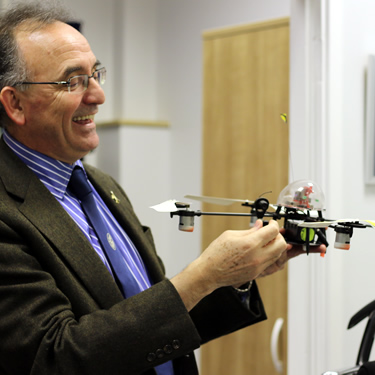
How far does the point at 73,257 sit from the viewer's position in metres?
1.23

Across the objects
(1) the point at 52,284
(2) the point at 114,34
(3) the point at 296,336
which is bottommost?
(3) the point at 296,336

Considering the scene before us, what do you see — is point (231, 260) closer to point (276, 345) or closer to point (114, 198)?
point (114, 198)

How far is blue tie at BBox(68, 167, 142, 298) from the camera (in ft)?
4.32

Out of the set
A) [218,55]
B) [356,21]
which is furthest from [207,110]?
[356,21]

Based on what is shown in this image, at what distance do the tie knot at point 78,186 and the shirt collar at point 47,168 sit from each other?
0.03 meters

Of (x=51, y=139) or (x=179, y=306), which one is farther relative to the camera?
(x=51, y=139)

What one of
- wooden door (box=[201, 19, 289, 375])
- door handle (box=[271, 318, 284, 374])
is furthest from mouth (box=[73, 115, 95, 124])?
door handle (box=[271, 318, 284, 374])

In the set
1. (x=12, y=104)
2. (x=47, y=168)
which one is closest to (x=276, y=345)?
(x=47, y=168)

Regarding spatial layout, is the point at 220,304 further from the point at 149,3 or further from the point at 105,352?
the point at 149,3

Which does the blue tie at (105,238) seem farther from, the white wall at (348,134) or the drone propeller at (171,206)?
the white wall at (348,134)

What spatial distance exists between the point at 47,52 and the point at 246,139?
127 cm

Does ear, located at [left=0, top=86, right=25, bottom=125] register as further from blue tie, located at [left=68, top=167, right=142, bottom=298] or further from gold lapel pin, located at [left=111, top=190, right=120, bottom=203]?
gold lapel pin, located at [left=111, top=190, right=120, bottom=203]

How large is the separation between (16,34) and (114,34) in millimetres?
3239

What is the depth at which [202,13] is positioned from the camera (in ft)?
13.8
